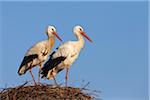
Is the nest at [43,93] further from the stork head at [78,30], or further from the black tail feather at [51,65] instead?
the stork head at [78,30]

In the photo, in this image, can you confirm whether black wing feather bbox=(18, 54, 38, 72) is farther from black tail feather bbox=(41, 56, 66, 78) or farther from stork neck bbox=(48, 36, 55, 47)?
stork neck bbox=(48, 36, 55, 47)

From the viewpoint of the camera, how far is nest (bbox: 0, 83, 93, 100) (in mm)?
12047

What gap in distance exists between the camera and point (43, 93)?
1212 centimetres

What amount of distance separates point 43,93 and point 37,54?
2322 millimetres

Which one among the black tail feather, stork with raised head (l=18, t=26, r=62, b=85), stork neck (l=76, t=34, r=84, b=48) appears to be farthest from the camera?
stork neck (l=76, t=34, r=84, b=48)

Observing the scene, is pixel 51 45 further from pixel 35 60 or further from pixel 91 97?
pixel 91 97

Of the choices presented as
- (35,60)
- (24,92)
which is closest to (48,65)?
(35,60)

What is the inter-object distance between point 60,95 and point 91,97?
602 millimetres

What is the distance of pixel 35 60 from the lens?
47.1 feet

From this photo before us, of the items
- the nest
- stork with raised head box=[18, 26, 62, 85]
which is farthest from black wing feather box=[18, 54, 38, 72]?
the nest

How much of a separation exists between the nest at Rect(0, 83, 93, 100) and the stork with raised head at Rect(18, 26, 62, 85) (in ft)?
6.72

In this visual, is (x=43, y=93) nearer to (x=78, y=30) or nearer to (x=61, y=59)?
(x=61, y=59)

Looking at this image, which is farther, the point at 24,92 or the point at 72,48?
the point at 72,48

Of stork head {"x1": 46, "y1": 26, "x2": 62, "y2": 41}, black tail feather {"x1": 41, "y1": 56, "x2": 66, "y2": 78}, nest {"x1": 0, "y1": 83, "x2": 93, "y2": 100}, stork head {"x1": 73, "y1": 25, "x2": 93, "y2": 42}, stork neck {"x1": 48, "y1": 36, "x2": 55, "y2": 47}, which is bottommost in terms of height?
nest {"x1": 0, "y1": 83, "x2": 93, "y2": 100}
